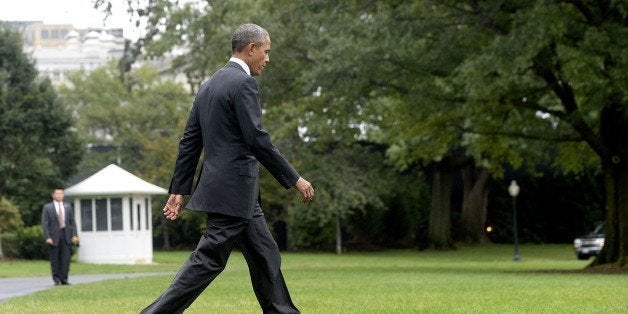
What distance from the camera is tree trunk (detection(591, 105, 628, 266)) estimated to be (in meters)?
27.0

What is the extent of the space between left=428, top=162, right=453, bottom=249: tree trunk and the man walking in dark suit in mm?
41109

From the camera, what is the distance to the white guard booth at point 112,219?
1444 inches

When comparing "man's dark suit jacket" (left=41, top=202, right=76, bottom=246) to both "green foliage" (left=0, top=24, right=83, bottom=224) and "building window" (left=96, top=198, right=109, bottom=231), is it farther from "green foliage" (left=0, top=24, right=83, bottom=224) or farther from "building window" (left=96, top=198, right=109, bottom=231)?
"green foliage" (left=0, top=24, right=83, bottom=224)

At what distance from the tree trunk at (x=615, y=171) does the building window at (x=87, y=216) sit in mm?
16021

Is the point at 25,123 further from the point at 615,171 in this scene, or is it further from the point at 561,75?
the point at 561,75

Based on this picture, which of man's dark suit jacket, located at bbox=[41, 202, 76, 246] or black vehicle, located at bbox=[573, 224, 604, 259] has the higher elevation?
man's dark suit jacket, located at bbox=[41, 202, 76, 246]

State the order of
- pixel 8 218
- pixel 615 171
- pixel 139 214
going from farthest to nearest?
1. pixel 8 218
2. pixel 139 214
3. pixel 615 171

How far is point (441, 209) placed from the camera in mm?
49531

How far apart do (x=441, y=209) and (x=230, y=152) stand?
1637 inches

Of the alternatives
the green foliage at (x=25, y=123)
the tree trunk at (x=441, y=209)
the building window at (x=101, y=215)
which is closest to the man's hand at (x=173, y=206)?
the building window at (x=101, y=215)

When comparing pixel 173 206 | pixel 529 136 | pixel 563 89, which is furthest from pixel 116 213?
pixel 173 206

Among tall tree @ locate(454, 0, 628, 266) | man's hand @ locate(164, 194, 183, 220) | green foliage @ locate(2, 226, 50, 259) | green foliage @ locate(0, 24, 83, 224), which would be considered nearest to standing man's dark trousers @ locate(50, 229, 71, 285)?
tall tree @ locate(454, 0, 628, 266)

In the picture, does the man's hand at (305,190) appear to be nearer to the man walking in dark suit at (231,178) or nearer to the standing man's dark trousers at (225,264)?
the man walking in dark suit at (231,178)

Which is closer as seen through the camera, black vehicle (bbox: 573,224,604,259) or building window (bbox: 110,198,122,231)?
building window (bbox: 110,198,122,231)
